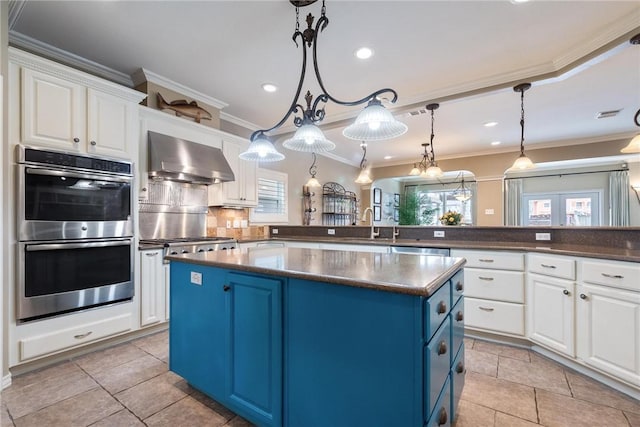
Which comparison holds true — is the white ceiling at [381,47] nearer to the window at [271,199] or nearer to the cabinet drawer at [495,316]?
the window at [271,199]

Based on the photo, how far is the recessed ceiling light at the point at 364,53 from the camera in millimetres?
2678

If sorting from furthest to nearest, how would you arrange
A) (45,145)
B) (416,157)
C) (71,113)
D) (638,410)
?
(416,157) → (71,113) → (45,145) → (638,410)

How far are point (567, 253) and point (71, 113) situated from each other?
13.7ft

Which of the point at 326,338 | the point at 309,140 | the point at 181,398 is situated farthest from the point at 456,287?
the point at 181,398

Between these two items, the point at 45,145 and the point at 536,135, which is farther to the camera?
the point at 536,135

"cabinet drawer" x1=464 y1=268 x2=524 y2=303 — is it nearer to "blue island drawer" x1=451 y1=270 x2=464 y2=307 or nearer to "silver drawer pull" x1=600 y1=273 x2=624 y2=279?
"silver drawer pull" x1=600 y1=273 x2=624 y2=279

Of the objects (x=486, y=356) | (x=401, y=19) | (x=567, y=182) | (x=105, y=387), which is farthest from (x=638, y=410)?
(x=567, y=182)

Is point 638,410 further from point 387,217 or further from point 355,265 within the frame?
point 387,217

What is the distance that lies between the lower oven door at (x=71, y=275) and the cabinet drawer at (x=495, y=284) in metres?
3.27

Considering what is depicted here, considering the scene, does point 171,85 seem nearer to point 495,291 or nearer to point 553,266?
point 495,291

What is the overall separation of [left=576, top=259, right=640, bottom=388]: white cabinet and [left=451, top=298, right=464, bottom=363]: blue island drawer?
3.95 feet

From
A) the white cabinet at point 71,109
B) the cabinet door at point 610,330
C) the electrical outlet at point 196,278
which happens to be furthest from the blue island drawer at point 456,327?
the white cabinet at point 71,109

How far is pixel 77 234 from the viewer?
237 cm

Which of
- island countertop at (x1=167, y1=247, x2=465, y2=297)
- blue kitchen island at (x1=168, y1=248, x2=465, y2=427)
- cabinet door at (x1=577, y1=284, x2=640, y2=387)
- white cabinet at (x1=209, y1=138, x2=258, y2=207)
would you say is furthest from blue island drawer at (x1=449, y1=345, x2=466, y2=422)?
white cabinet at (x1=209, y1=138, x2=258, y2=207)
